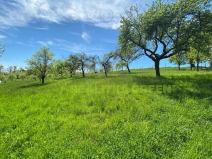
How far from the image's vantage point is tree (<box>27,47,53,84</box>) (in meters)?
105

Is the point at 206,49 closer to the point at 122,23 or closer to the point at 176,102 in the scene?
the point at 122,23

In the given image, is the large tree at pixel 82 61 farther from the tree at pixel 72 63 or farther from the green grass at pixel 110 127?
the green grass at pixel 110 127

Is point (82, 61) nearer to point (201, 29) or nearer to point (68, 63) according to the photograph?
point (68, 63)

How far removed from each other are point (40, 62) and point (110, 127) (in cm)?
9133

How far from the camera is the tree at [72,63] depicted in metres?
135

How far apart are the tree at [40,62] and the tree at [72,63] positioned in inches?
1112

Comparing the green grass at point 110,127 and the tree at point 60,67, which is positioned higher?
the tree at point 60,67

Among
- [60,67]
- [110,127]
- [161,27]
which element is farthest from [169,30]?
[60,67]

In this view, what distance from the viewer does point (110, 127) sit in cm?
1747

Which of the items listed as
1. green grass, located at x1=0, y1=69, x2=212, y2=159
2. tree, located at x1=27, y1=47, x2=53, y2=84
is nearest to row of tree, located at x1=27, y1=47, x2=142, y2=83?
tree, located at x1=27, y1=47, x2=53, y2=84

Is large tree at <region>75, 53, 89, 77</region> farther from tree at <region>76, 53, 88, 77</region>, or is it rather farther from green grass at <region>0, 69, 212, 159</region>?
green grass at <region>0, 69, 212, 159</region>

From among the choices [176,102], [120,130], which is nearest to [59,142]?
[120,130]

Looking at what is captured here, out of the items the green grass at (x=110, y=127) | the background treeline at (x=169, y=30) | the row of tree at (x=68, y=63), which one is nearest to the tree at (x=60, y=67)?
the row of tree at (x=68, y=63)

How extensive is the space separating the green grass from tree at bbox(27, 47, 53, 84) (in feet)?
263
